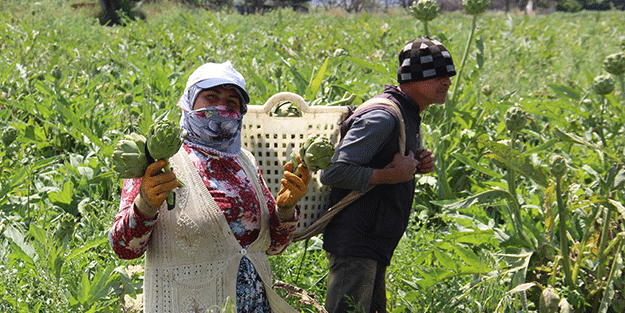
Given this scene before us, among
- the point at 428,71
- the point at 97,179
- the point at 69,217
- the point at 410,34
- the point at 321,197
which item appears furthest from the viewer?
the point at 410,34

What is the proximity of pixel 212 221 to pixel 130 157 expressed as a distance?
46 centimetres

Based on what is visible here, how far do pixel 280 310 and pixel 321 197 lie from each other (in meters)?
0.60

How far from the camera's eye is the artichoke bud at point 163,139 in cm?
126

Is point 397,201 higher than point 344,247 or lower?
higher

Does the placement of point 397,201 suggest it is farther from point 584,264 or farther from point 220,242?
point 584,264

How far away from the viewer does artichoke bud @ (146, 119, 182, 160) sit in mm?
1263

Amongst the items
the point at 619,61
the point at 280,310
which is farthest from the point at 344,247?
the point at 619,61

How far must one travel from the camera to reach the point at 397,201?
87.4 inches

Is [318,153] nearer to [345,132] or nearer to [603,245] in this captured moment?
[345,132]

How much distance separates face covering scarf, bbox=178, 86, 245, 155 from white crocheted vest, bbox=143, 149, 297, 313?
0.07 meters

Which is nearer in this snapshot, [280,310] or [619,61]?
[280,310]

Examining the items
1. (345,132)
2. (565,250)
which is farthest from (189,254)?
(565,250)

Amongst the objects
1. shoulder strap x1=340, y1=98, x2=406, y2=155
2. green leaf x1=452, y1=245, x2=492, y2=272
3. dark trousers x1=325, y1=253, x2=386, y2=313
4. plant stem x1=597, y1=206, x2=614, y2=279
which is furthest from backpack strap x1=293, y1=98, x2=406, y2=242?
plant stem x1=597, y1=206, x2=614, y2=279

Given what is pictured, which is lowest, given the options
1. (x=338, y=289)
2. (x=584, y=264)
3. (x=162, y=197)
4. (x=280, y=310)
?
(x=584, y=264)
